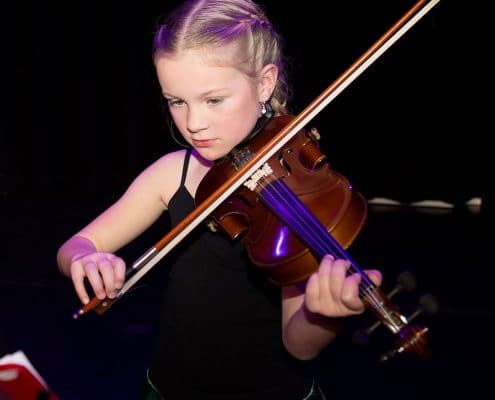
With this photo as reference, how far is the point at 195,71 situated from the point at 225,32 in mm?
104

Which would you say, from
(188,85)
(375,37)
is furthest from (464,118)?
(188,85)

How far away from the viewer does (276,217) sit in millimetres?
1082

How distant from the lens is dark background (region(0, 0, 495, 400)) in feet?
15.2

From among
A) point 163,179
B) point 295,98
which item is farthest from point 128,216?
point 295,98

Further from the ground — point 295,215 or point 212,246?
point 295,215

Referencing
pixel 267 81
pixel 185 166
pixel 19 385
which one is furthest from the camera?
pixel 185 166

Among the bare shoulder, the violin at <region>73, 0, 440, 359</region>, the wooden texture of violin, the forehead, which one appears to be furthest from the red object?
the bare shoulder

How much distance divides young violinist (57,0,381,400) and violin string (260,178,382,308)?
0.41 ft

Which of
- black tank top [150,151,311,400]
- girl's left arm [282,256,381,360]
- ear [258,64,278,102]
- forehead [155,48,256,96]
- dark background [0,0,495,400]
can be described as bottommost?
dark background [0,0,495,400]

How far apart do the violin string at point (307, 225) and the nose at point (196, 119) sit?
0.15m

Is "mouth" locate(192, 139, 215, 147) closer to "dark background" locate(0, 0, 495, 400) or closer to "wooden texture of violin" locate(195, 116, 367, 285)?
"wooden texture of violin" locate(195, 116, 367, 285)

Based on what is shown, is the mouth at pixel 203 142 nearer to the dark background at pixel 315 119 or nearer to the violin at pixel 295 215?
the violin at pixel 295 215

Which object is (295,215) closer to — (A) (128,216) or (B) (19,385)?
(A) (128,216)

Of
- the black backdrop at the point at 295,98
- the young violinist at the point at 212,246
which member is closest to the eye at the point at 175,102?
the young violinist at the point at 212,246
